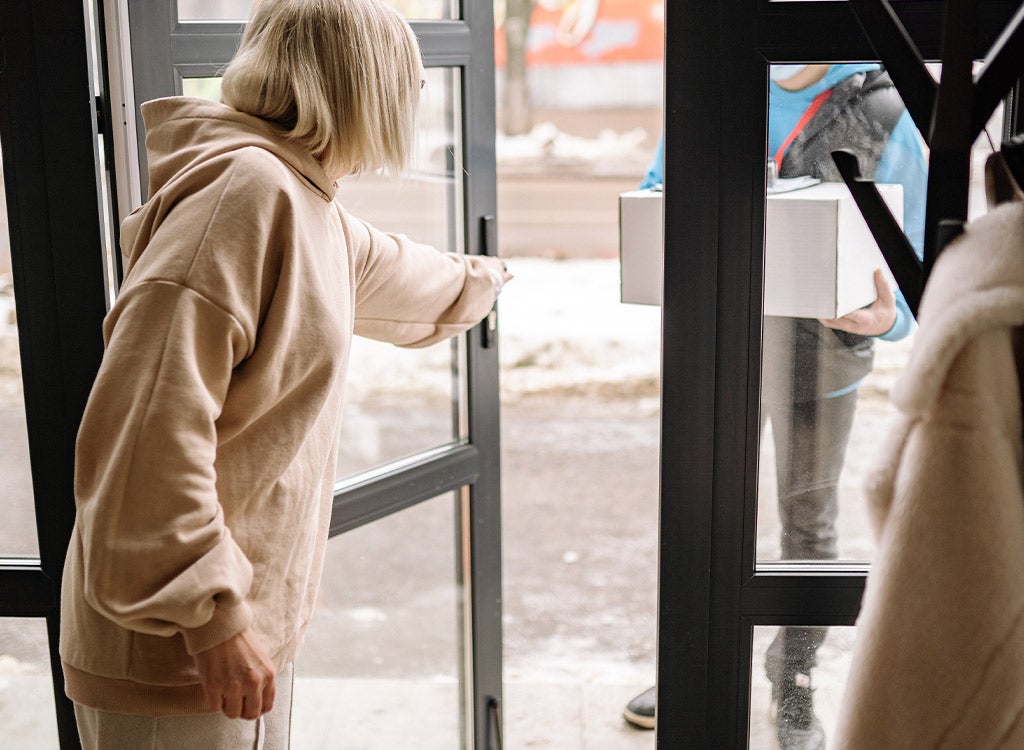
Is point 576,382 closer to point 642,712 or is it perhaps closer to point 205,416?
point 642,712

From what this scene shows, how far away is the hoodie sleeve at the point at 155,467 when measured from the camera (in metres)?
1.13

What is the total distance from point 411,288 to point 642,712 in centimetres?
154

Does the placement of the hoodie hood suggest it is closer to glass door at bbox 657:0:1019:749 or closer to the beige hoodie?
the beige hoodie

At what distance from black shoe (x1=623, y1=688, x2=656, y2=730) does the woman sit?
1477mm

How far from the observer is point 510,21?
1359 cm

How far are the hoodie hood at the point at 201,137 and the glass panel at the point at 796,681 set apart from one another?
3.24 ft

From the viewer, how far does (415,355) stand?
6.94ft

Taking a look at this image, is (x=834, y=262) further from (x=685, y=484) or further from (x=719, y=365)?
(x=685, y=484)

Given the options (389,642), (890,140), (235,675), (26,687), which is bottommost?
(389,642)

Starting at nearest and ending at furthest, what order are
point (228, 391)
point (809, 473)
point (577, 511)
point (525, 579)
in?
point (228, 391)
point (809, 473)
point (525, 579)
point (577, 511)

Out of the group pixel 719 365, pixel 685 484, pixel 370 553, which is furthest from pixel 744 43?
pixel 370 553

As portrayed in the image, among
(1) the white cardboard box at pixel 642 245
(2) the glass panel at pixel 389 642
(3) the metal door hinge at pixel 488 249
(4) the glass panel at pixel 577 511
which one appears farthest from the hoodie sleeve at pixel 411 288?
(4) the glass panel at pixel 577 511

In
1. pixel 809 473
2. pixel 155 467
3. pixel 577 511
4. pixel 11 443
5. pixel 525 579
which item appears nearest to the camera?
pixel 155 467

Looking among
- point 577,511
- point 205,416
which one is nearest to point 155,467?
point 205,416
